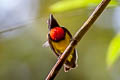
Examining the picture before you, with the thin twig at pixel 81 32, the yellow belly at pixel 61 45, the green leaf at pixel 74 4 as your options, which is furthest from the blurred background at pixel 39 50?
the thin twig at pixel 81 32

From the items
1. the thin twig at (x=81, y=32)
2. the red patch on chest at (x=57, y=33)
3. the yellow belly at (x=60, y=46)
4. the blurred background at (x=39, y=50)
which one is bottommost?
the blurred background at (x=39, y=50)

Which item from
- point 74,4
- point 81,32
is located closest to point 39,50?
point 74,4

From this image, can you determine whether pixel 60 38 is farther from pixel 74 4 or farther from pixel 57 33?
pixel 74 4

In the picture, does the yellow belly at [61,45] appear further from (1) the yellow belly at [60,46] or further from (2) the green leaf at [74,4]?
(2) the green leaf at [74,4]

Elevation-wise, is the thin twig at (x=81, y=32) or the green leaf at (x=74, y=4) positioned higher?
the thin twig at (x=81, y=32)

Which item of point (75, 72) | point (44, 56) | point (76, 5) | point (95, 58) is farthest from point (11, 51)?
point (76, 5)

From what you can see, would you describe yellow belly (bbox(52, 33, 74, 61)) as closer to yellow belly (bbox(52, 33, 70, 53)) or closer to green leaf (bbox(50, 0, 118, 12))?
yellow belly (bbox(52, 33, 70, 53))

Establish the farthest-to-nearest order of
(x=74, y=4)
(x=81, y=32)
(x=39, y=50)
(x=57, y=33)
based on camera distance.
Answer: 1. (x=39, y=50)
2. (x=74, y=4)
3. (x=57, y=33)
4. (x=81, y=32)

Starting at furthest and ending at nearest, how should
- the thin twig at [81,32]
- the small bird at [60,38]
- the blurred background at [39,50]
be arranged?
the blurred background at [39,50]
the small bird at [60,38]
the thin twig at [81,32]
